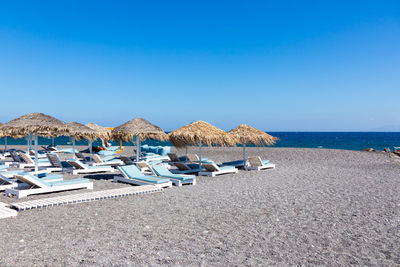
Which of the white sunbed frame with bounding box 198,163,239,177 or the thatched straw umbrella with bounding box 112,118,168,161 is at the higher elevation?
the thatched straw umbrella with bounding box 112,118,168,161

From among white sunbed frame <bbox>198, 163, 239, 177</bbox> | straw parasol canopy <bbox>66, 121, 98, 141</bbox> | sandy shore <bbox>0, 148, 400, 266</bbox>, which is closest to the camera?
sandy shore <bbox>0, 148, 400, 266</bbox>

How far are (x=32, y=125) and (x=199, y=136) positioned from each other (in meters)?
5.43

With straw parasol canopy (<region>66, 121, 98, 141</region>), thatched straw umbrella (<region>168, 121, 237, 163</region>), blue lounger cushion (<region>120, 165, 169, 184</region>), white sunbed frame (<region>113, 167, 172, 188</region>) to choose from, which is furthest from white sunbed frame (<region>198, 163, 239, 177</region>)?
straw parasol canopy (<region>66, 121, 98, 141</region>)

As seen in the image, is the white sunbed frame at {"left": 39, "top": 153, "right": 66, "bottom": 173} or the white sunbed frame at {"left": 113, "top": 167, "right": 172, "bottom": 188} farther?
the white sunbed frame at {"left": 39, "top": 153, "right": 66, "bottom": 173}

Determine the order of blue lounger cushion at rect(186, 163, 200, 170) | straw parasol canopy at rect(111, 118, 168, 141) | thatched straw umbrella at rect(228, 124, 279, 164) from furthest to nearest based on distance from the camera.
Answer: thatched straw umbrella at rect(228, 124, 279, 164) → straw parasol canopy at rect(111, 118, 168, 141) → blue lounger cushion at rect(186, 163, 200, 170)

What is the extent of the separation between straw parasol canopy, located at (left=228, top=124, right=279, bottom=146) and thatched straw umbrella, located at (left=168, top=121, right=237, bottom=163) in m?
0.34

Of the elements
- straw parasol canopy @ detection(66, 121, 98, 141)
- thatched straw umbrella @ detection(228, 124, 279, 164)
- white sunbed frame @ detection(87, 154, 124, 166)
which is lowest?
white sunbed frame @ detection(87, 154, 124, 166)

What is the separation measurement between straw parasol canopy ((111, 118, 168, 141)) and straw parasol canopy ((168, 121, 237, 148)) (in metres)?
0.69

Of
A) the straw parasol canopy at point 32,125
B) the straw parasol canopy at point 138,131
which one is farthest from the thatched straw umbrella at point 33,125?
the straw parasol canopy at point 138,131

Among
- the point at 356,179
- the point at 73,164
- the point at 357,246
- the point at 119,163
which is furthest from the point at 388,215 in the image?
the point at 119,163

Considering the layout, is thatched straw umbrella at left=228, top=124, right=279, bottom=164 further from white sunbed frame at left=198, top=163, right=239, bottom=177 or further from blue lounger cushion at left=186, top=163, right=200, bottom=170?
blue lounger cushion at left=186, top=163, right=200, bottom=170

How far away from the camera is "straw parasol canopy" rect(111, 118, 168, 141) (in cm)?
1199

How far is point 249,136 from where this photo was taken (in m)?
12.3

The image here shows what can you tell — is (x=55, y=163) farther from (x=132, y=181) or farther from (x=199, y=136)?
(x=199, y=136)
